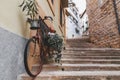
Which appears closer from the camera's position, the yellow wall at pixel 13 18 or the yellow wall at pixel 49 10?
the yellow wall at pixel 13 18

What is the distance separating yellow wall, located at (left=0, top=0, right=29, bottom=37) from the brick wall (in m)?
4.33

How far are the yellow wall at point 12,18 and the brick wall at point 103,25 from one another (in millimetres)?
4331

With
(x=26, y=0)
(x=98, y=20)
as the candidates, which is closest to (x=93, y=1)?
(x=98, y=20)

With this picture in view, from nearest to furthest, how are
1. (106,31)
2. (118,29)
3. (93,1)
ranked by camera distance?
(118,29), (106,31), (93,1)

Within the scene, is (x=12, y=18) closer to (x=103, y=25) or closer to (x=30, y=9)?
(x=30, y=9)

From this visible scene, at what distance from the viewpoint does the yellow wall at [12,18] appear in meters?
2.36

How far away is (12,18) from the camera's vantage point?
8.81 ft

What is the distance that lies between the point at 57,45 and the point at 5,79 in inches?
73.4

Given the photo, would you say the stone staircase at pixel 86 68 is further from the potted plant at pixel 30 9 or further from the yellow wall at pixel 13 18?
the potted plant at pixel 30 9

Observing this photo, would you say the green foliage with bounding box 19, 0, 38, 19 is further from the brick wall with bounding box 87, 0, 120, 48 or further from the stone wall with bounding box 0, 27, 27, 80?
the brick wall with bounding box 87, 0, 120, 48

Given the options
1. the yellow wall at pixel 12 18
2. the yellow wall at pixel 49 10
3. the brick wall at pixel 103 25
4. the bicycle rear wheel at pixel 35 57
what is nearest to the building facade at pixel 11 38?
the yellow wall at pixel 12 18

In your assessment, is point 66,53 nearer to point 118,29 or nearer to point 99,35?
point 118,29

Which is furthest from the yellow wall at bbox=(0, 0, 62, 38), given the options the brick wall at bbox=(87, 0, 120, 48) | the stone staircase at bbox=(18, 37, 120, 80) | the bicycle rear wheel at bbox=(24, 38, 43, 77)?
the brick wall at bbox=(87, 0, 120, 48)

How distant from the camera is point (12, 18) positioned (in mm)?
2686
